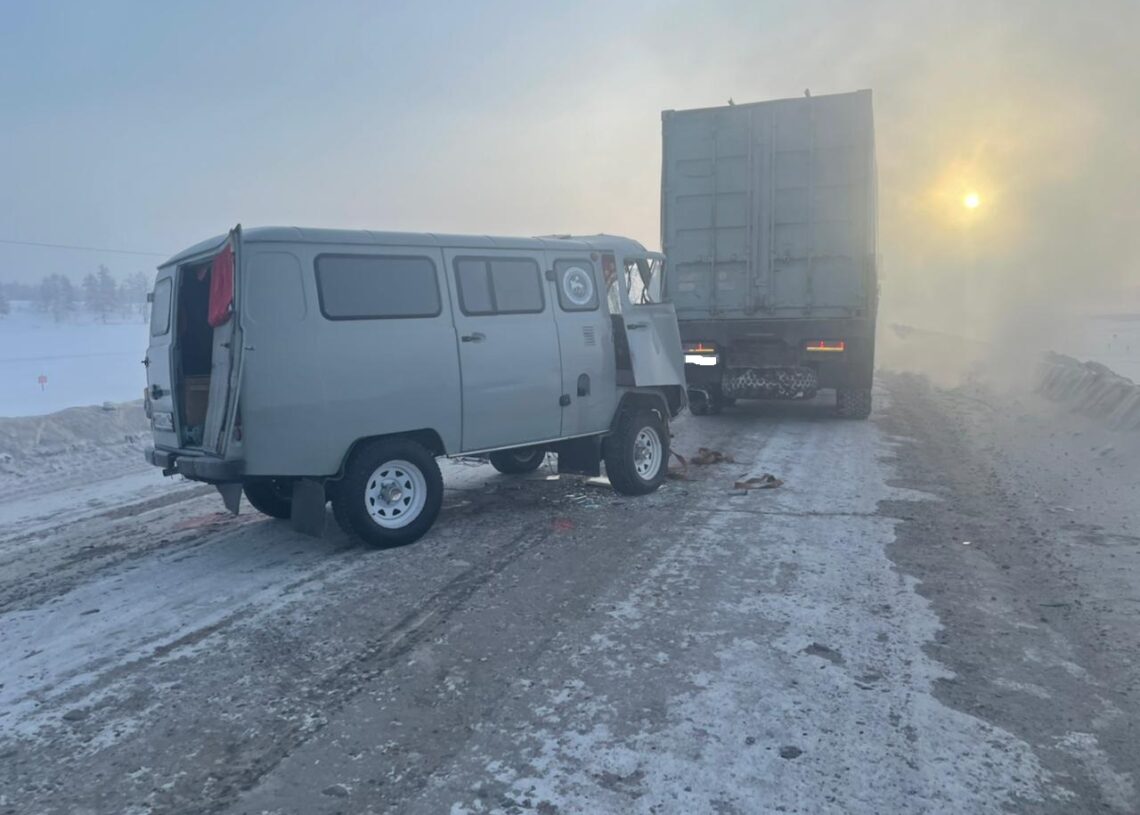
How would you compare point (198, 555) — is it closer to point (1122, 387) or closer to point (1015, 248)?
point (1122, 387)

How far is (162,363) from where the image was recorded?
629 cm

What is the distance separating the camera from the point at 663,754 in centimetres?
329

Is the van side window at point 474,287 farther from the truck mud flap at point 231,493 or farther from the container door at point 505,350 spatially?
the truck mud flap at point 231,493

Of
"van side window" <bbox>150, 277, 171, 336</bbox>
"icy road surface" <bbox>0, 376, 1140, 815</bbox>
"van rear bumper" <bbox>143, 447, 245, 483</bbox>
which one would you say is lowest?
"icy road surface" <bbox>0, 376, 1140, 815</bbox>

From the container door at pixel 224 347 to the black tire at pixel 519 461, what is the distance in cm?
338

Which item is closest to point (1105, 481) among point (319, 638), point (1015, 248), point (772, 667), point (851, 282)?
point (851, 282)

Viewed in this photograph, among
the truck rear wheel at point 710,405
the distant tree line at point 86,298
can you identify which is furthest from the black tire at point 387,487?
the distant tree line at point 86,298

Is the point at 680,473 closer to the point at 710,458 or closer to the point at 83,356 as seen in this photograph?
the point at 710,458

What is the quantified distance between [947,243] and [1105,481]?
3762 cm

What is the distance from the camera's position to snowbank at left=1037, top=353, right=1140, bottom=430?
10.7m

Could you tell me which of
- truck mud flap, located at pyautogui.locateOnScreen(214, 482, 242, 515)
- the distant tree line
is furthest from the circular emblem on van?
the distant tree line

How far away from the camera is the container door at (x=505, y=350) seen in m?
6.49

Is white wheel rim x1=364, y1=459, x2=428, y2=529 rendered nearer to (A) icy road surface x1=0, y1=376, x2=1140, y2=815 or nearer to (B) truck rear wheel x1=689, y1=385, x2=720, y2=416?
(A) icy road surface x1=0, y1=376, x2=1140, y2=815

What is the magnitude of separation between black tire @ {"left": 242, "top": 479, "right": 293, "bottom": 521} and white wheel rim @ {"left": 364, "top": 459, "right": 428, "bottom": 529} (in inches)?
35.8
